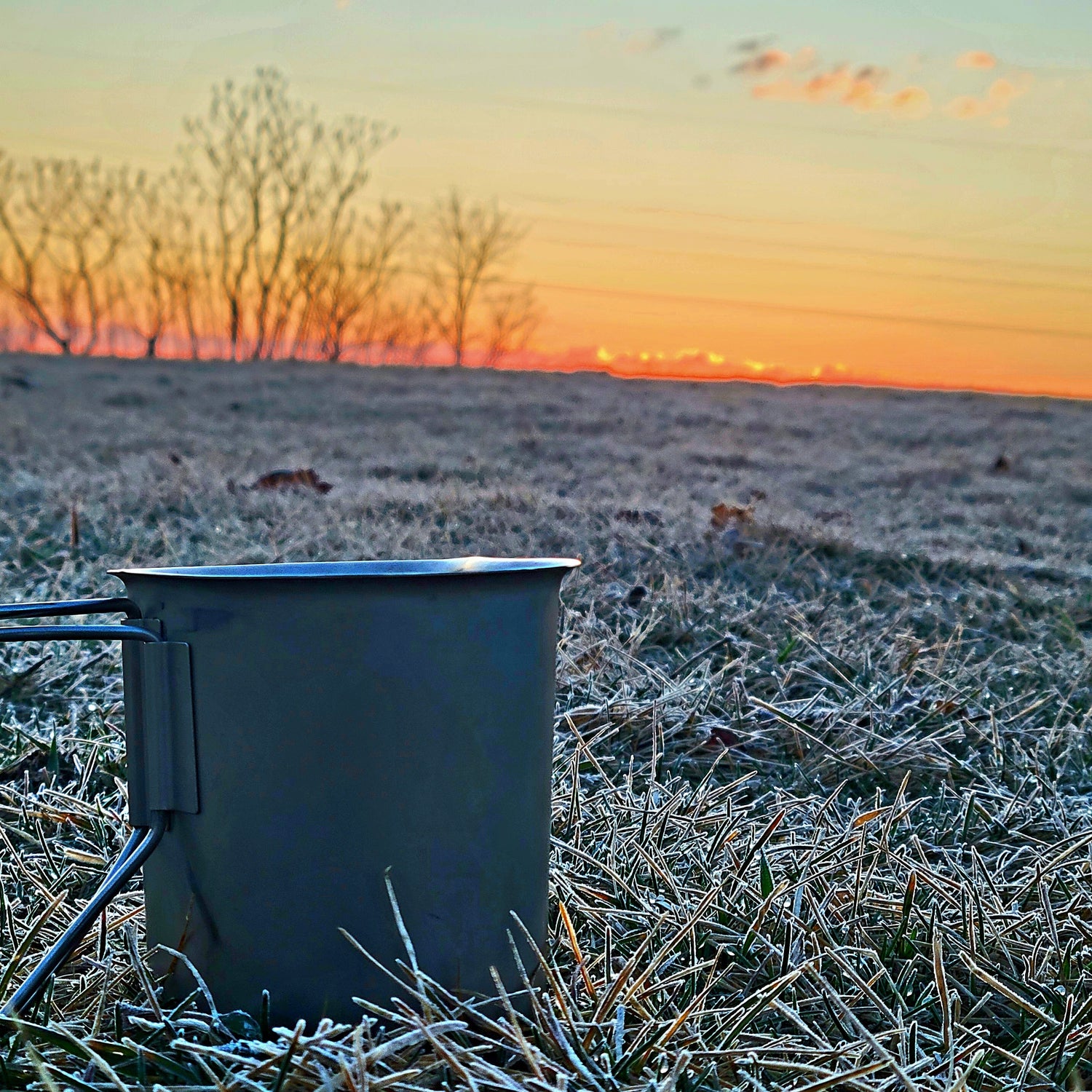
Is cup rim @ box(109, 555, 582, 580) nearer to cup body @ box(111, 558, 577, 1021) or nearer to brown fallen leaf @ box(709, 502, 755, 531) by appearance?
cup body @ box(111, 558, 577, 1021)

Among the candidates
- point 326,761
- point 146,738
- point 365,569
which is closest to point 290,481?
point 365,569

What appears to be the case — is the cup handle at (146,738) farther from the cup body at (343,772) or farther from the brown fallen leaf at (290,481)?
the brown fallen leaf at (290,481)

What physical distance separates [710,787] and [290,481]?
499 cm

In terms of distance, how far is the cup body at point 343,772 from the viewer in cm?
125

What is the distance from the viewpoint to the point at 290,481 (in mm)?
6930

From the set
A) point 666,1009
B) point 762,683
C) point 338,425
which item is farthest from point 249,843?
point 338,425

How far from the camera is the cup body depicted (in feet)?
4.10

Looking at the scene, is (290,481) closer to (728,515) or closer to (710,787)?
(728,515)

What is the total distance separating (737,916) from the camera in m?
1.76

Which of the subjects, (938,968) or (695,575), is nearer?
Answer: (938,968)

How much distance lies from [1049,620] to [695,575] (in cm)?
143

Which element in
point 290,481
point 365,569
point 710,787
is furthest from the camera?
point 290,481

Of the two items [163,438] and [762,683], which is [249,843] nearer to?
[762,683]

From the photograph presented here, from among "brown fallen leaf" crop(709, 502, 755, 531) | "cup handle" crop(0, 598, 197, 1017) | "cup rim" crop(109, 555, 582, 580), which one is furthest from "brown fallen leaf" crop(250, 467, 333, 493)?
"cup handle" crop(0, 598, 197, 1017)
